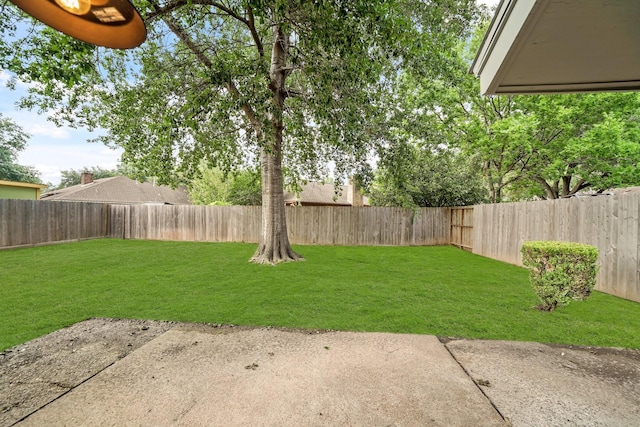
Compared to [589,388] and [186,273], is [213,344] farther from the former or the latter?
[186,273]

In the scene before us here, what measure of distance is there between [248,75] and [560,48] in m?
4.18

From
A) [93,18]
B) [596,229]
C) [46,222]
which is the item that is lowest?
[46,222]

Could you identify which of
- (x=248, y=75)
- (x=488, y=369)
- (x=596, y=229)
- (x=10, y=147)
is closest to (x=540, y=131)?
(x=596, y=229)

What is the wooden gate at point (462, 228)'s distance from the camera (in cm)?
995

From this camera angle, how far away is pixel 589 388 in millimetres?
2037

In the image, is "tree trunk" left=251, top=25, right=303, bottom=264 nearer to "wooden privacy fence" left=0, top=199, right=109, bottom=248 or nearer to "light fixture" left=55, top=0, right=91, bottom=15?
"light fixture" left=55, top=0, right=91, bottom=15

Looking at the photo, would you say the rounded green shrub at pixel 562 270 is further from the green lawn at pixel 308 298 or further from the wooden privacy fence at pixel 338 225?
the wooden privacy fence at pixel 338 225

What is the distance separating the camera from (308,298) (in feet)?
14.0

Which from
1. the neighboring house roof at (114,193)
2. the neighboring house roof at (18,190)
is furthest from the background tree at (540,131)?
the neighboring house roof at (18,190)

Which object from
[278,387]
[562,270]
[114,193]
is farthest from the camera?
[114,193]

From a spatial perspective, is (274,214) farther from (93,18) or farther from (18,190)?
(18,190)

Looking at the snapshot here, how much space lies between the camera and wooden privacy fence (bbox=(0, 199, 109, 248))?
28.5 feet

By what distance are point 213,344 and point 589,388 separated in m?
3.01

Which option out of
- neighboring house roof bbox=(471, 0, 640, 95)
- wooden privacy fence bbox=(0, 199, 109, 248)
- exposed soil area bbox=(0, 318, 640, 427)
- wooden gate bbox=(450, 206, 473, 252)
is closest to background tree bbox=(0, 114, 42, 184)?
wooden privacy fence bbox=(0, 199, 109, 248)
